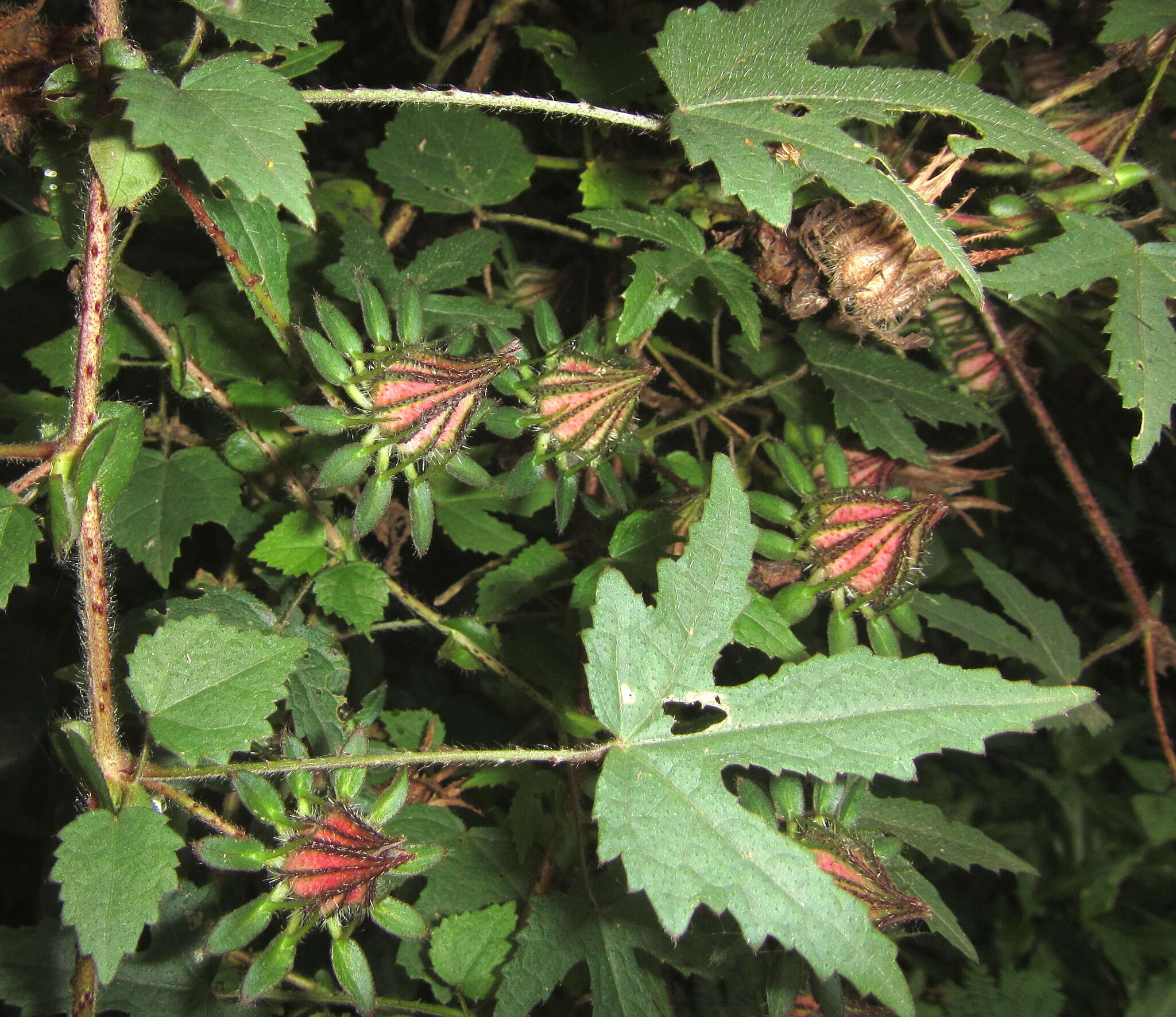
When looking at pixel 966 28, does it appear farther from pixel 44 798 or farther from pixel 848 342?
pixel 44 798

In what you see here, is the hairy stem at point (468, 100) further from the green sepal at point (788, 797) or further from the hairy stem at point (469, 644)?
the green sepal at point (788, 797)

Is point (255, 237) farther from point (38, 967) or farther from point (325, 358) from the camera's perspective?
point (38, 967)

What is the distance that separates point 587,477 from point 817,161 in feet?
2.60

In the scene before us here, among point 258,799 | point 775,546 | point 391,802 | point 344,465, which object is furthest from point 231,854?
point 775,546

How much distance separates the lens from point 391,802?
112cm

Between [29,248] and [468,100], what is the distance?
894 mm

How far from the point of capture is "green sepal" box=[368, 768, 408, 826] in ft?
3.66

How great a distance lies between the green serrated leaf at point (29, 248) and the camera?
1455 mm

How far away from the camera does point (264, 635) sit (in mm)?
1152

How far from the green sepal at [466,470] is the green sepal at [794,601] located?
1.80ft

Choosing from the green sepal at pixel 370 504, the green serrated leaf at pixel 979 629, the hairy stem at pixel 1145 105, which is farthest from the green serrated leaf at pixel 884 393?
the green sepal at pixel 370 504

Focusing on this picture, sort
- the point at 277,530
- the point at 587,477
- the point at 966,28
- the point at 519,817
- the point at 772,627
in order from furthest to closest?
the point at 966,28 < the point at 587,477 < the point at 519,817 < the point at 277,530 < the point at 772,627

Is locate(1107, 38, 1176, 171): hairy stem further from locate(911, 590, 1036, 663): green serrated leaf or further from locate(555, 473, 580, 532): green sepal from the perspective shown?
locate(555, 473, 580, 532): green sepal

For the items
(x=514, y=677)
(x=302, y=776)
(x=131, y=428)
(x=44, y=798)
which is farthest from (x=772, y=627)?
(x=44, y=798)
